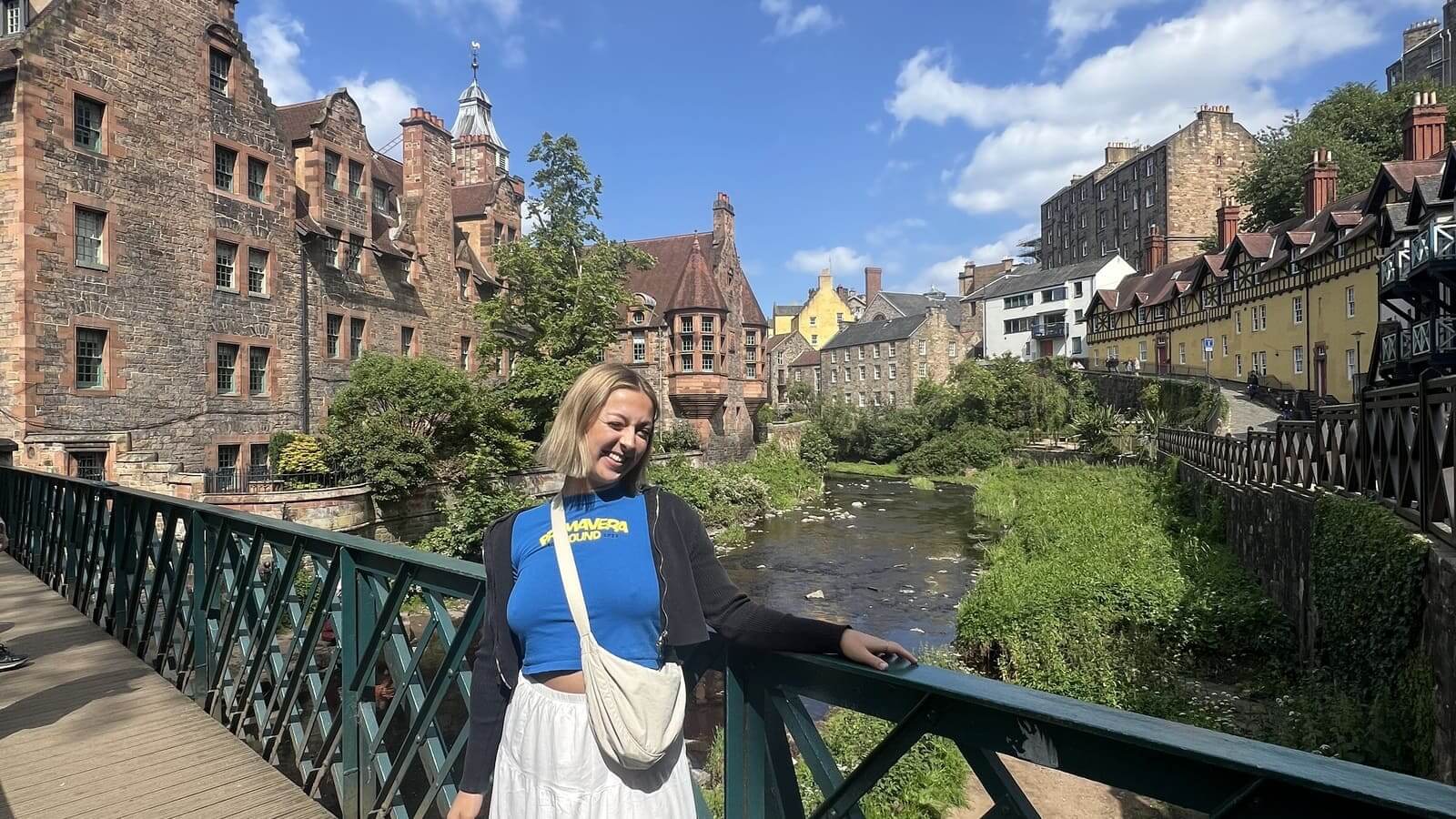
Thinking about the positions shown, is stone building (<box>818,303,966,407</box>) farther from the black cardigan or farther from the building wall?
the black cardigan

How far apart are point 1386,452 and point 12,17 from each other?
29.2 metres

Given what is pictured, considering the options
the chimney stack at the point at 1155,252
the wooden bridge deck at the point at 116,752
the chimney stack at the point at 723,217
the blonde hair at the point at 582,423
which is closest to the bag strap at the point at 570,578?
the blonde hair at the point at 582,423

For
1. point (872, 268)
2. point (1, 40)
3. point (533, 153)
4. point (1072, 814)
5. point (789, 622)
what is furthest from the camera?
point (872, 268)

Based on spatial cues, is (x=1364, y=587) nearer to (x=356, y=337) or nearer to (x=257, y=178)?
(x=257, y=178)

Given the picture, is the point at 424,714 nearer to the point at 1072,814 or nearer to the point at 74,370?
the point at 1072,814

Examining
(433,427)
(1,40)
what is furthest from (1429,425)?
(1,40)

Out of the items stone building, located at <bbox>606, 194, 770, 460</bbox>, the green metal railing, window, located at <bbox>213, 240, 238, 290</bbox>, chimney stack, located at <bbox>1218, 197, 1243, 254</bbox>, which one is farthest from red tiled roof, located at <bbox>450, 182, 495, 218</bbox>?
chimney stack, located at <bbox>1218, 197, 1243, 254</bbox>

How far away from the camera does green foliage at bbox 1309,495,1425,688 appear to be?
794cm

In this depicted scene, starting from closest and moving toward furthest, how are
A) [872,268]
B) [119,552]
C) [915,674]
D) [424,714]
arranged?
[915,674], [424,714], [119,552], [872,268]

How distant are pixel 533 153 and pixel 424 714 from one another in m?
31.9

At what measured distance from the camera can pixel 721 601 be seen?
88.3 inches

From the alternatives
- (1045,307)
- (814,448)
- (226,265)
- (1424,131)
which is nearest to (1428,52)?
(1045,307)

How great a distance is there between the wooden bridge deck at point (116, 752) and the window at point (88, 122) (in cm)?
1829

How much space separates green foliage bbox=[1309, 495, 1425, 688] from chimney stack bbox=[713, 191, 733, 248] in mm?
36182
